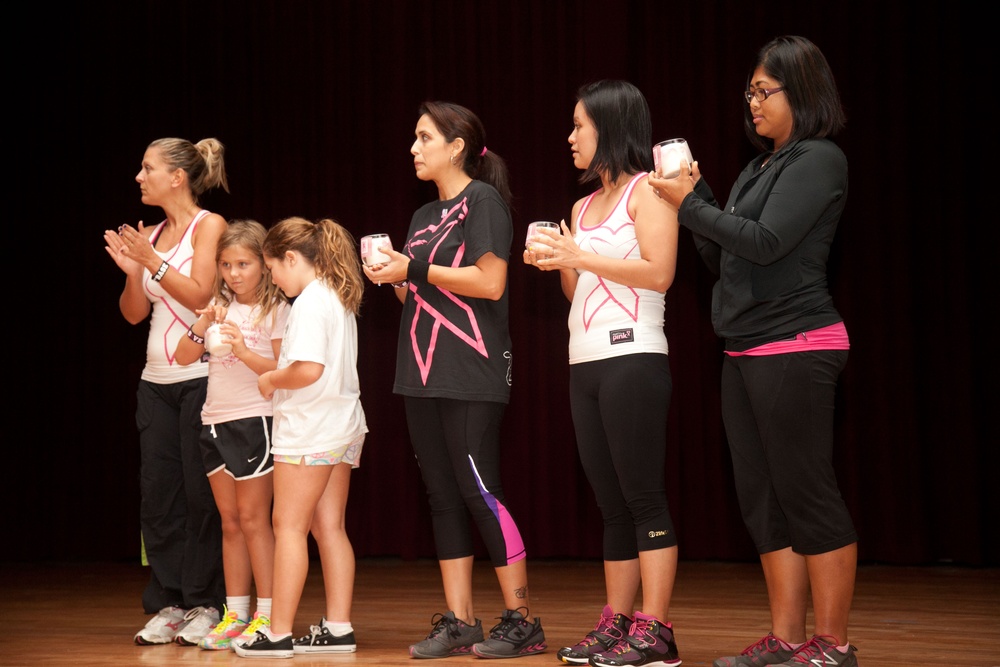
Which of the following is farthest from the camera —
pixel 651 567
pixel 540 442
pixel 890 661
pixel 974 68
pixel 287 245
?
pixel 540 442

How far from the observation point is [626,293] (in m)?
2.54

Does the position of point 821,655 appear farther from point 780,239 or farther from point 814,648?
point 780,239

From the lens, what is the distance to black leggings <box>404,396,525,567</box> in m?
2.68

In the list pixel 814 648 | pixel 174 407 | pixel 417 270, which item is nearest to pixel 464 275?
pixel 417 270

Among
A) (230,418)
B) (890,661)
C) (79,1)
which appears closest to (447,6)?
(79,1)

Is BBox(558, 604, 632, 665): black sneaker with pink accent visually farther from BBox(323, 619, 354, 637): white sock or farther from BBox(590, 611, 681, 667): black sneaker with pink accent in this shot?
BBox(323, 619, 354, 637): white sock

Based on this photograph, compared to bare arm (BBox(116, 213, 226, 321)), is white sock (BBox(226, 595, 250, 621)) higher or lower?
lower

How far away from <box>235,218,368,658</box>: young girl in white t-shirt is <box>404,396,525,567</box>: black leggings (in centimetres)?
23

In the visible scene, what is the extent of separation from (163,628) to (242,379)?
2.70 feet

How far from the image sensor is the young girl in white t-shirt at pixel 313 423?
2699mm

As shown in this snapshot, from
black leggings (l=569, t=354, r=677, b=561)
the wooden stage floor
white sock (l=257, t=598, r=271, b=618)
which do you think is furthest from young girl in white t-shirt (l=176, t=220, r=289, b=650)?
black leggings (l=569, t=354, r=677, b=561)

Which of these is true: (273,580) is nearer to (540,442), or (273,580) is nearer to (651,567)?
(651,567)

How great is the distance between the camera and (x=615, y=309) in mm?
2531

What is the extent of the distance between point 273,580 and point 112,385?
134 inches
